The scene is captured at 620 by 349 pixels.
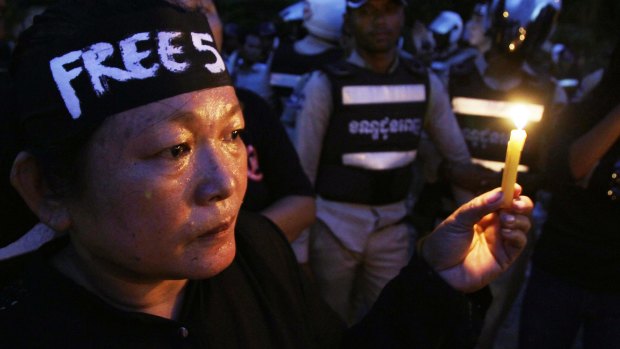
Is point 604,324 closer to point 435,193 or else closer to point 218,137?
point 435,193

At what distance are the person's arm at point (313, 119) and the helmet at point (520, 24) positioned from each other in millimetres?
1528

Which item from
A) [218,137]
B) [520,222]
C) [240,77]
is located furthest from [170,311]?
[240,77]

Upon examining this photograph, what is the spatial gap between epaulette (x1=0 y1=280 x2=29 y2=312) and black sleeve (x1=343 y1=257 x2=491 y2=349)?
837mm

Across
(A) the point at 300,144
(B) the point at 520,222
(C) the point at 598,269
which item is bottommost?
(C) the point at 598,269

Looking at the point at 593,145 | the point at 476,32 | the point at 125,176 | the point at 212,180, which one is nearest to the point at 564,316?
the point at 593,145

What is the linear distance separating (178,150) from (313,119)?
7.76 feet

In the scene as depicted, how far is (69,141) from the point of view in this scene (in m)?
1.10

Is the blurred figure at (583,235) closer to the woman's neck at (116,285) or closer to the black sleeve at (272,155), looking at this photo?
the black sleeve at (272,155)

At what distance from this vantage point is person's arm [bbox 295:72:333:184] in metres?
3.46

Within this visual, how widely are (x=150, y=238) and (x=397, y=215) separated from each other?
8.96ft

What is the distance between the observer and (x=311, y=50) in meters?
5.81

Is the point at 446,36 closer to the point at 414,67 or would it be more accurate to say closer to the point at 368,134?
the point at 414,67

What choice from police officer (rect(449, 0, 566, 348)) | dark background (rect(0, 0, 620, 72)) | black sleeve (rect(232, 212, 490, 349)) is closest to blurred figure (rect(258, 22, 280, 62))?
dark background (rect(0, 0, 620, 72))

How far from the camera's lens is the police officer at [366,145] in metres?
3.50
